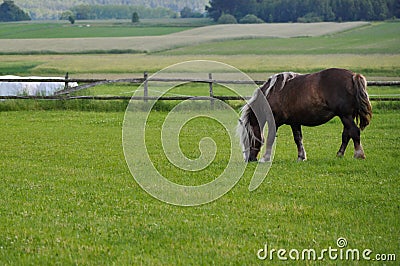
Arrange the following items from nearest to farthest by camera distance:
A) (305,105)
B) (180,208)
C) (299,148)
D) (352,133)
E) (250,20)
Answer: (180,208) → (352,133) → (305,105) → (299,148) → (250,20)

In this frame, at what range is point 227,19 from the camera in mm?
103750

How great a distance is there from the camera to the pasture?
274 inches

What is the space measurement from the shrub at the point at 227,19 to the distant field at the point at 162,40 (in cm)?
960

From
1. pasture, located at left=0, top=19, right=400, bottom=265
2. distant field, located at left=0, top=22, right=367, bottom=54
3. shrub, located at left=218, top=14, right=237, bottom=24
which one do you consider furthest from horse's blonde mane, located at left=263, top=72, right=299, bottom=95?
shrub, located at left=218, top=14, right=237, bottom=24

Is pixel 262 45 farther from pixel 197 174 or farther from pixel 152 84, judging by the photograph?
pixel 197 174

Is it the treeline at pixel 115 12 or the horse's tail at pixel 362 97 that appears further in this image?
the treeline at pixel 115 12

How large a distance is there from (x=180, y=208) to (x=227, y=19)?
9675 cm

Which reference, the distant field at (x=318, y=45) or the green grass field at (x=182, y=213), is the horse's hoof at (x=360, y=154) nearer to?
the green grass field at (x=182, y=213)

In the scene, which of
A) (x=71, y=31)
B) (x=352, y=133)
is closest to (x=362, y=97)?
(x=352, y=133)

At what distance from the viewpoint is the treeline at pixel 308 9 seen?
309 feet

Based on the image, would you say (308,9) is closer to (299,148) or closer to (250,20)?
(250,20)

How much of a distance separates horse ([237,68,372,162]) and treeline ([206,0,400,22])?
8476 cm

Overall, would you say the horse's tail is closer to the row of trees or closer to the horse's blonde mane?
the horse's blonde mane

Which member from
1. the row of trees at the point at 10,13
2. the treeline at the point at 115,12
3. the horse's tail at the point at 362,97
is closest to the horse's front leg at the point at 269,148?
the horse's tail at the point at 362,97
